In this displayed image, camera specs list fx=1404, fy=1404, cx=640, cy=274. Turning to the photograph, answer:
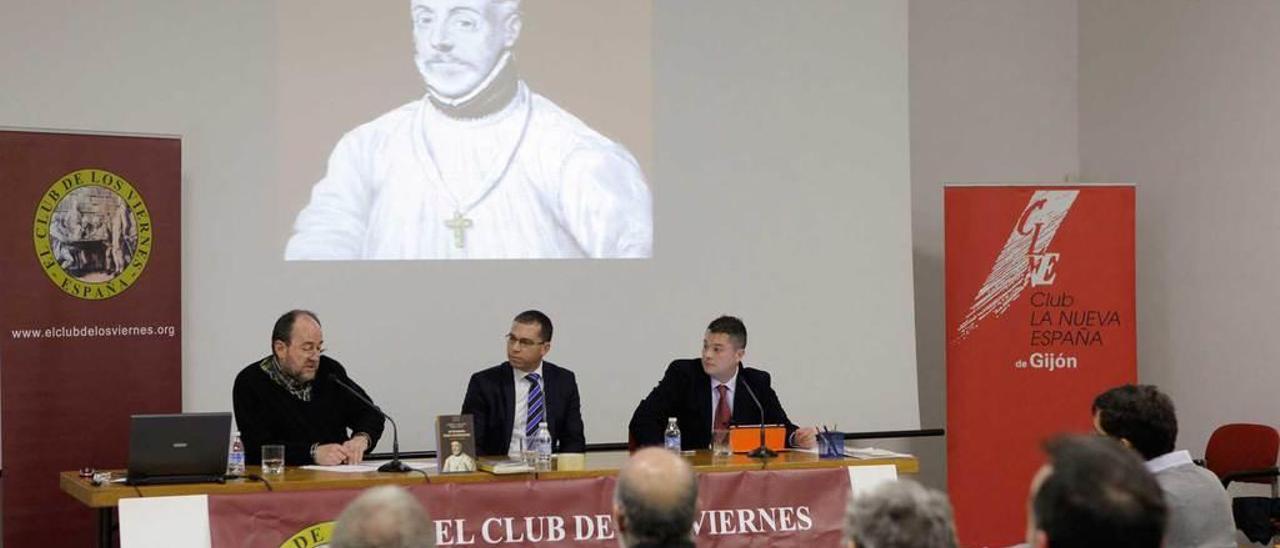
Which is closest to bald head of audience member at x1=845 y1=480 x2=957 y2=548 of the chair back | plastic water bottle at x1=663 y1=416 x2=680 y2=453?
plastic water bottle at x1=663 y1=416 x2=680 y2=453

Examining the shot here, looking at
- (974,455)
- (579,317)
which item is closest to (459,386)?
(579,317)

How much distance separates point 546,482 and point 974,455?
300 cm

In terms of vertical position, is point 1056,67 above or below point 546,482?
above

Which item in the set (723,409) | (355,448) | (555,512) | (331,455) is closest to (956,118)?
(723,409)

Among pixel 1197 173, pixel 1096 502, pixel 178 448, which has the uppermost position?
pixel 1197 173

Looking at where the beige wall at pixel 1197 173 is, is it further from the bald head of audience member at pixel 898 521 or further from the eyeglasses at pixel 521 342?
the bald head of audience member at pixel 898 521

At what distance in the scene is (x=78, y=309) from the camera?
525 cm

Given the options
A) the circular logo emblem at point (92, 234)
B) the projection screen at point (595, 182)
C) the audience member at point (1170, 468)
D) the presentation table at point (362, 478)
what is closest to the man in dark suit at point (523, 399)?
the presentation table at point (362, 478)

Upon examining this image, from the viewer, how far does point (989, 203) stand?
6902 mm

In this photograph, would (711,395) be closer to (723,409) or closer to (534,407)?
(723,409)

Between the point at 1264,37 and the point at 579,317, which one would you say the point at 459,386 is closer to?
the point at 579,317

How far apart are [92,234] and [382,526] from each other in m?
3.64

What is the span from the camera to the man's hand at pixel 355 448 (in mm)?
4824

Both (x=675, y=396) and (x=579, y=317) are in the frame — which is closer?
(x=675, y=396)
